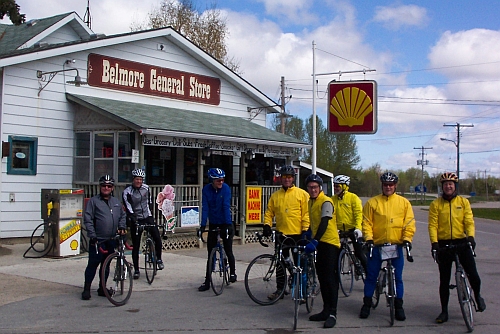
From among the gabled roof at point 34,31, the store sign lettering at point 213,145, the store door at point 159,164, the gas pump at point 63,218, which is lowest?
the gas pump at point 63,218

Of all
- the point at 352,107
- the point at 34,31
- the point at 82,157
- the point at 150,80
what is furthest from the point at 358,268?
the point at 34,31

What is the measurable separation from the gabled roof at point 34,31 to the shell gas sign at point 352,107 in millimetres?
7762

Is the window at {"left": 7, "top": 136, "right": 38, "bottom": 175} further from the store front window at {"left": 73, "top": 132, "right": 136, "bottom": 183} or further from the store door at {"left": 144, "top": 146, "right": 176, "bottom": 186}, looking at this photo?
the store door at {"left": 144, "top": 146, "right": 176, "bottom": 186}

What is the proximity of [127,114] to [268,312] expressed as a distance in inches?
318

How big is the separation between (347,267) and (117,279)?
11.7 ft

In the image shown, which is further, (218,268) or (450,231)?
(218,268)

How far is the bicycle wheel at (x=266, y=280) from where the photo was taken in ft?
28.3

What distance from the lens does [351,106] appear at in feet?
56.3

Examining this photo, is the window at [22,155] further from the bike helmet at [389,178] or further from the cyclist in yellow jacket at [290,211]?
the bike helmet at [389,178]

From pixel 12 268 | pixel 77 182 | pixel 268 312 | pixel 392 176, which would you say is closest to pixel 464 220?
pixel 392 176

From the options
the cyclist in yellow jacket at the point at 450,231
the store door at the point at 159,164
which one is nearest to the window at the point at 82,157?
the store door at the point at 159,164

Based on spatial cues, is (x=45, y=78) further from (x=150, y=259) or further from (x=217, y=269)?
(x=217, y=269)

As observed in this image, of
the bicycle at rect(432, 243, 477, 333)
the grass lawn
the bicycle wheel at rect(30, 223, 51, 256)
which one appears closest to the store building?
the bicycle wheel at rect(30, 223, 51, 256)

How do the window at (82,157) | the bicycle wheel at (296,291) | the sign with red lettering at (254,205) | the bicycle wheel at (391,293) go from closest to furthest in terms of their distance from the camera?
the bicycle wheel at (296,291), the bicycle wheel at (391,293), the window at (82,157), the sign with red lettering at (254,205)
